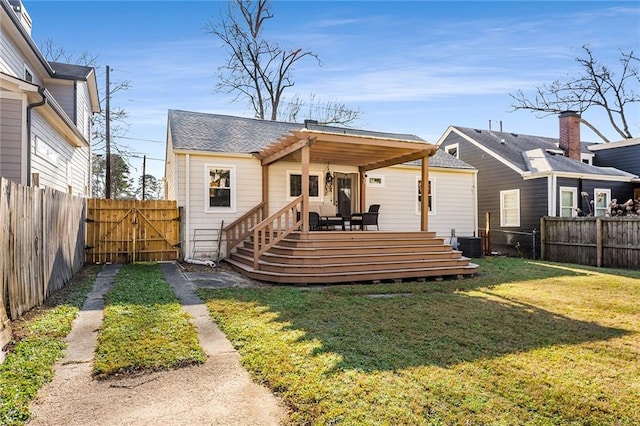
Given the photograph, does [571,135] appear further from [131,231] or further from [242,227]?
[131,231]

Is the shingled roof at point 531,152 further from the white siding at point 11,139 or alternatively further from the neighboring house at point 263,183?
the white siding at point 11,139

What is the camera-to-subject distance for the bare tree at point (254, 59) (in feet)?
75.8

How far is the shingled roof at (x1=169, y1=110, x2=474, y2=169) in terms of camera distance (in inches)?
452

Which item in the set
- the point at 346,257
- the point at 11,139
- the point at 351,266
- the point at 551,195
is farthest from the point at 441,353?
the point at 551,195

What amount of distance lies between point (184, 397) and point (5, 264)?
113 inches

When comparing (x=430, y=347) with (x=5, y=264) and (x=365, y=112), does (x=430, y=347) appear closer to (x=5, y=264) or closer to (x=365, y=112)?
(x=5, y=264)

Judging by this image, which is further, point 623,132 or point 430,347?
point 623,132

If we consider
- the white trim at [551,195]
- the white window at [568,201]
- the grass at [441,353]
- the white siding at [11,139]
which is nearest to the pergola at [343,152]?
the grass at [441,353]

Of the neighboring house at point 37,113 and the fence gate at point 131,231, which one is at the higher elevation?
the neighboring house at point 37,113

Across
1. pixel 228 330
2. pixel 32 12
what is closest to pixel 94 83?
pixel 32 12

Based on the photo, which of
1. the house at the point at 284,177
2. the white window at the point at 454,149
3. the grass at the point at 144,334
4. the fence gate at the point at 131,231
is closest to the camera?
the grass at the point at 144,334

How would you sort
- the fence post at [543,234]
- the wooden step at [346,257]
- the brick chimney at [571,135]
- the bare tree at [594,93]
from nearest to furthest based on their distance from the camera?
the wooden step at [346,257] → the fence post at [543,234] → the brick chimney at [571,135] → the bare tree at [594,93]

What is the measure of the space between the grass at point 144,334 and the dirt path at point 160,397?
15 cm

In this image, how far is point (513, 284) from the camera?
841 cm
